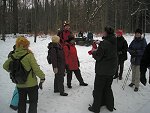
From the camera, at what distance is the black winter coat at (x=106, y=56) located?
257 inches

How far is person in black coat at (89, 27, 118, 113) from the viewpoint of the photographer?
656 centimetres

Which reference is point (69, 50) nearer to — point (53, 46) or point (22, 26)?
point (53, 46)

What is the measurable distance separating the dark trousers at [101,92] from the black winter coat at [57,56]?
4.52ft

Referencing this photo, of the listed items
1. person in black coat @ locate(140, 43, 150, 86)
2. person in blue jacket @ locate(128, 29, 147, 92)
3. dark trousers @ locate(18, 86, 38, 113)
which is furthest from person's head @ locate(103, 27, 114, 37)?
person in blue jacket @ locate(128, 29, 147, 92)

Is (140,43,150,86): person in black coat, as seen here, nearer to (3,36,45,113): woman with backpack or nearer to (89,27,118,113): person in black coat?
(89,27,118,113): person in black coat

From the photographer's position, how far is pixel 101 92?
6.85m

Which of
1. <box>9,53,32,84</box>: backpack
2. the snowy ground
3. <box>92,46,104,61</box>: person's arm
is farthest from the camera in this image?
the snowy ground

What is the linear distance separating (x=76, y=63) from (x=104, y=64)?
2.00 meters

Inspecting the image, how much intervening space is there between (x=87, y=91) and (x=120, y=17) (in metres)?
39.5

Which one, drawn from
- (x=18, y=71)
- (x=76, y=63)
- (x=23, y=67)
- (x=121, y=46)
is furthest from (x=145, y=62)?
(x=121, y=46)

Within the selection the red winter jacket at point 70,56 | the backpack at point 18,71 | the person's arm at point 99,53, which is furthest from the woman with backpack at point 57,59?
the backpack at point 18,71

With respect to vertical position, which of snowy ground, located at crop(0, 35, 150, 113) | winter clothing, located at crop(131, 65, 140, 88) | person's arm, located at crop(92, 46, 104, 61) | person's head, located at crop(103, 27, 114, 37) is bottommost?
snowy ground, located at crop(0, 35, 150, 113)

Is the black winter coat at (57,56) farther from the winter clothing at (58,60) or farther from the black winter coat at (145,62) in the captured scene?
the black winter coat at (145,62)

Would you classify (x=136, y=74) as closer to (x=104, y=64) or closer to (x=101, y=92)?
(x=101, y=92)
